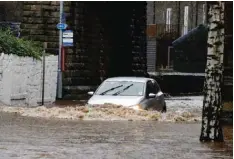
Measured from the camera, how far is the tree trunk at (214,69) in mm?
12734

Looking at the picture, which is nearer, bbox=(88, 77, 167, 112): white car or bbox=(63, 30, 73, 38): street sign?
bbox=(88, 77, 167, 112): white car

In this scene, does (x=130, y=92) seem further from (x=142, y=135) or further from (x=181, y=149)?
(x=181, y=149)

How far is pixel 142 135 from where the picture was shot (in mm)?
14867

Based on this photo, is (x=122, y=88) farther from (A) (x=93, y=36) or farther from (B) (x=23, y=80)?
(A) (x=93, y=36)

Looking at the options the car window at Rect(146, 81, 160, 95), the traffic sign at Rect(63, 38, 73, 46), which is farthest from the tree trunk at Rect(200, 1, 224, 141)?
the traffic sign at Rect(63, 38, 73, 46)

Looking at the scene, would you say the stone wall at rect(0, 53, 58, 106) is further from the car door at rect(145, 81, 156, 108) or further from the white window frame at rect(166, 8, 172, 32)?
the white window frame at rect(166, 8, 172, 32)

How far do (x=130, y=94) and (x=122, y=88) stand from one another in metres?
0.45

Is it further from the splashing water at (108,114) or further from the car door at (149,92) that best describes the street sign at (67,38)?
the splashing water at (108,114)

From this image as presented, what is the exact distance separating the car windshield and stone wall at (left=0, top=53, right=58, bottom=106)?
5.30 meters

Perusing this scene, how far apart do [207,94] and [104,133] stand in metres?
2.94

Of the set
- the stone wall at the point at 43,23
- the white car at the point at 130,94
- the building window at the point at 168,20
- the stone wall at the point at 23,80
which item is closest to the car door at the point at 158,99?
the white car at the point at 130,94

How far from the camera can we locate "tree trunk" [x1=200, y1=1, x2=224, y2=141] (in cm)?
1273

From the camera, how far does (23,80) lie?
26.2m

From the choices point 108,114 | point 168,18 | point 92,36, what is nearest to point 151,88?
point 108,114
